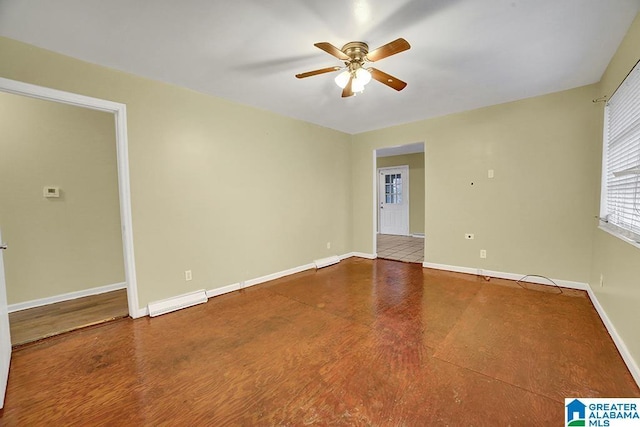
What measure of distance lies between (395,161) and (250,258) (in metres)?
5.85

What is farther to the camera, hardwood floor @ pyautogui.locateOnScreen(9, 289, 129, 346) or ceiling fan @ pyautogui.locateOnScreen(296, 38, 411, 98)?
hardwood floor @ pyautogui.locateOnScreen(9, 289, 129, 346)

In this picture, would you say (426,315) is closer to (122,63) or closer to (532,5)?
(532,5)

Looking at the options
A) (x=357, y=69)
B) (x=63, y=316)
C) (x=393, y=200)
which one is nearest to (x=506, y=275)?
(x=357, y=69)

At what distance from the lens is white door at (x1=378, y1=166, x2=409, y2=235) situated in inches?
309

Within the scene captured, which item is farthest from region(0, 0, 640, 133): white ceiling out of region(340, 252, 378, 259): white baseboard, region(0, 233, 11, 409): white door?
region(340, 252, 378, 259): white baseboard

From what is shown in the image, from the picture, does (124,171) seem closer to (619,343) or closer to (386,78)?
(386,78)

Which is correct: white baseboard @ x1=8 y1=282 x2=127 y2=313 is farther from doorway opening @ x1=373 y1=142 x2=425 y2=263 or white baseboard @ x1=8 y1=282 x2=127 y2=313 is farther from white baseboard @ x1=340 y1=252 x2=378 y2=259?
doorway opening @ x1=373 y1=142 x2=425 y2=263

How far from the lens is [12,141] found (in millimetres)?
2885

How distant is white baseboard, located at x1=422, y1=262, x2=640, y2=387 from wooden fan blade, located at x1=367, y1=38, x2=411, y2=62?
2.61 meters

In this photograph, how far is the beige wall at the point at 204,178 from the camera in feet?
8.52

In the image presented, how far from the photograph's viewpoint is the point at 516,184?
11.9 feet

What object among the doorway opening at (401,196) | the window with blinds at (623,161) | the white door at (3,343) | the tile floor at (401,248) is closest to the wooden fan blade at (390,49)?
the window with blinds at (623,161)

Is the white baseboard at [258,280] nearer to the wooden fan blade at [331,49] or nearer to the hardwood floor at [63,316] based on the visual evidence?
the hardwood floor at [63,316]

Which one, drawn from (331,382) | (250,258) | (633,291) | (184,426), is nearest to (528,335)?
(633,291)
